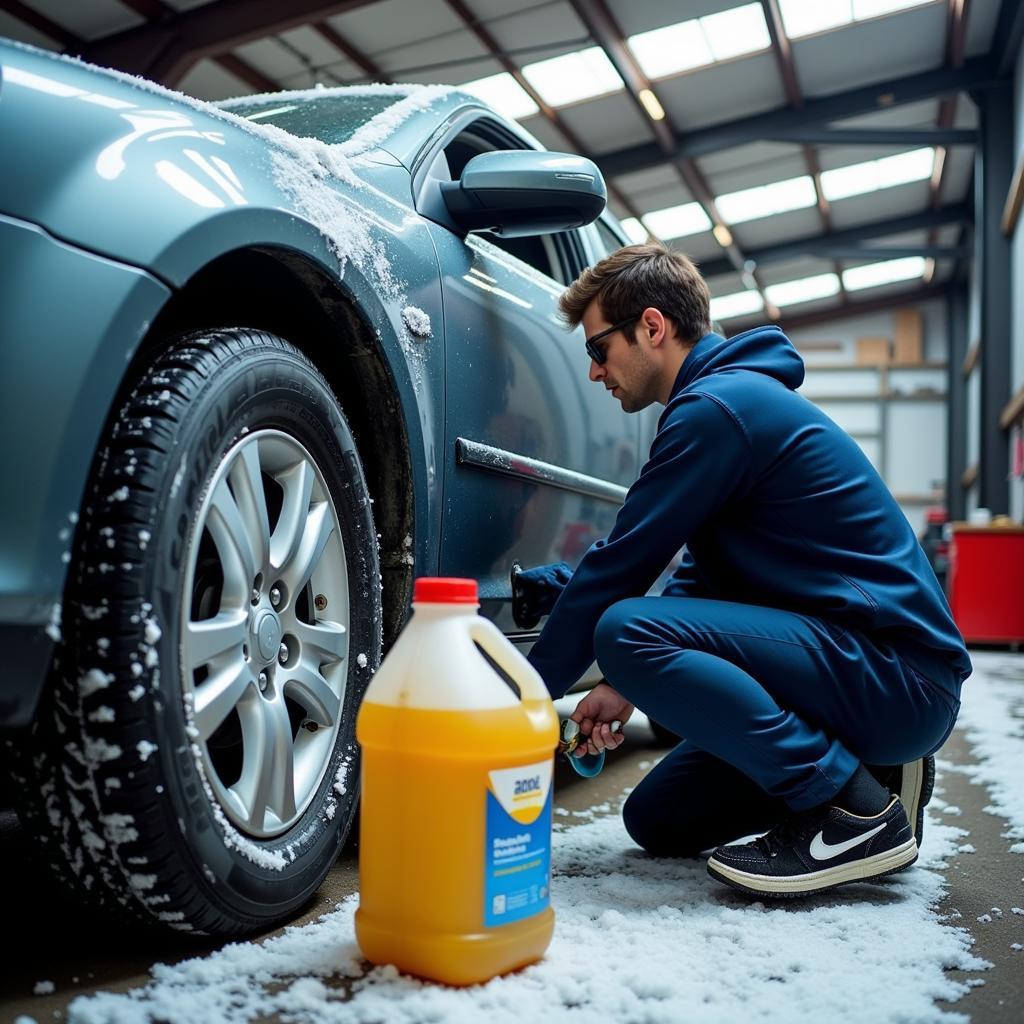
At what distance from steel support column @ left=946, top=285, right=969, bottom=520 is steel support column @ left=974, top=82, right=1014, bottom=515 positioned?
246 inches

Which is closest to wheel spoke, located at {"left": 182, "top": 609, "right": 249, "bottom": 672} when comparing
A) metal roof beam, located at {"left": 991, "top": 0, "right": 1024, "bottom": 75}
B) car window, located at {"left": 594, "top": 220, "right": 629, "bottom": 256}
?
car window, located at {"left": 594, "top": 220, "right": 629, "bottom": 256}

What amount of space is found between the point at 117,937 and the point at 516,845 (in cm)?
46

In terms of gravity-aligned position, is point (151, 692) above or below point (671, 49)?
below

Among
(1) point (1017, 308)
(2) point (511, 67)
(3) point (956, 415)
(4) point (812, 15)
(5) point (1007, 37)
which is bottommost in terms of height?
(3) point (956, 415)

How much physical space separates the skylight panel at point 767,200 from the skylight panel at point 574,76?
145 inches

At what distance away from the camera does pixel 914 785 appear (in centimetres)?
166

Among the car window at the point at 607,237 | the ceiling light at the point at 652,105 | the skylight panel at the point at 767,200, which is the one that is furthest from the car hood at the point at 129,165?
the skylight panel at the point at 767,200

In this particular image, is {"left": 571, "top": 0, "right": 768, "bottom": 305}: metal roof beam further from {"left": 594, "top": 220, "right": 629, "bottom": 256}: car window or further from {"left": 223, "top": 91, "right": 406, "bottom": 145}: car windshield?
{"left": 223, "top": 91, "right": 406, "bottom": 145}: car windshield

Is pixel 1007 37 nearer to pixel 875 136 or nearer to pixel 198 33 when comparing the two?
pixel 875 136

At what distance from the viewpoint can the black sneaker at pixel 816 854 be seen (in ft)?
4.65

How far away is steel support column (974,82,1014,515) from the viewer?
29.5 feet

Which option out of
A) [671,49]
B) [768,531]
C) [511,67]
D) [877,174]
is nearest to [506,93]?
[511,67]

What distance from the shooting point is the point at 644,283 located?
1.71 metres

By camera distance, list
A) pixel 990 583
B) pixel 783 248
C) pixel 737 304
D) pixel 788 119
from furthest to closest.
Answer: pixel 737 304 < pixel 783 248 < pixel 788 119 < pixel 990 583
